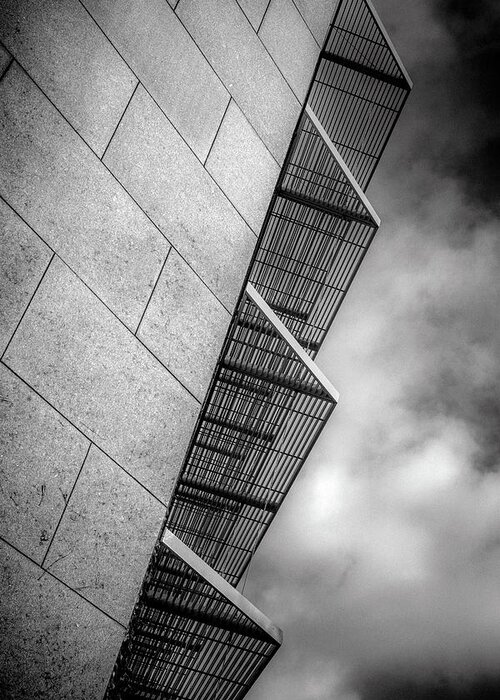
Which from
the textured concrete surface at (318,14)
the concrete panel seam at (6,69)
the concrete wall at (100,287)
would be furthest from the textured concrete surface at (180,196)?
the textured concrete surface at (318,14)

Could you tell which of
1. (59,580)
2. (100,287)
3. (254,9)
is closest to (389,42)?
(254,9)

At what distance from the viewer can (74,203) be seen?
6.29 m

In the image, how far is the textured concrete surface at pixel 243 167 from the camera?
8.25 metres

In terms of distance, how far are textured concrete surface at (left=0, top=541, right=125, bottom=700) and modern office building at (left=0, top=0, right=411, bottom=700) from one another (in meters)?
0.02

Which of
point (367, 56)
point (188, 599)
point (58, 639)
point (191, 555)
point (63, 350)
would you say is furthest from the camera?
point (367, 56)

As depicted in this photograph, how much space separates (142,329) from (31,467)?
6.30 feet

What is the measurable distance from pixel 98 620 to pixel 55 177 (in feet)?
13.5

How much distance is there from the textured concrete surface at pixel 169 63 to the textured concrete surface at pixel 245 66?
26 centimetres

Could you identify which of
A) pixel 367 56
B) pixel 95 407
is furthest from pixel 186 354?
pixel 367 56

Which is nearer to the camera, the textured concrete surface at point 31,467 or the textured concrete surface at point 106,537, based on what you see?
the textured concrete surface at point 31,467

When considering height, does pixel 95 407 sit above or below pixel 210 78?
below

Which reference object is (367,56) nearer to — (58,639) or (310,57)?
(310,57)

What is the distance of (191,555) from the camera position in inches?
263

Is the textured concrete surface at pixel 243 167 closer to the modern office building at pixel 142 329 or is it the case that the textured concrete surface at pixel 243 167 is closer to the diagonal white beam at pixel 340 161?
the modern office building at pixel 142 329
